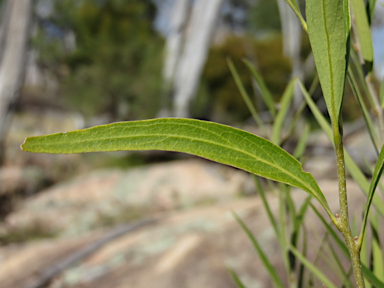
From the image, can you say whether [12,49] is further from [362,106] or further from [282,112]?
[362,106]

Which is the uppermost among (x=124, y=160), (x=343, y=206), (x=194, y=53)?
(x=194, y=53)

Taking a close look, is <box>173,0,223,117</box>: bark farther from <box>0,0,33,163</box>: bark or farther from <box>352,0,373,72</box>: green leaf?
<box>352,0,373,72</box>: green leaf

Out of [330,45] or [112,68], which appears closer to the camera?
[330,45]

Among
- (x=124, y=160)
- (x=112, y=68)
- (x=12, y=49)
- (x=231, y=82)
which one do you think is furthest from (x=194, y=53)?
(x=12, y=49)

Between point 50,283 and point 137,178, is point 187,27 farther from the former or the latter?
point 50,283

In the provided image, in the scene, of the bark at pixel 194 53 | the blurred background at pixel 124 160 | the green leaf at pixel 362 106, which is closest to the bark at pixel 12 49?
the blurred background at pixel 124 160

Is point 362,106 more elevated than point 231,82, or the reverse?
point 231,82

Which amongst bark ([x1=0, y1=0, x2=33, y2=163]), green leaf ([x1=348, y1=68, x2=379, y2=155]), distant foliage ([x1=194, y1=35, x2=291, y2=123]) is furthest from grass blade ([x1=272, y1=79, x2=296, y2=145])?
distant foliage ([x1=194, y1=35, x2=291, y2=123])
